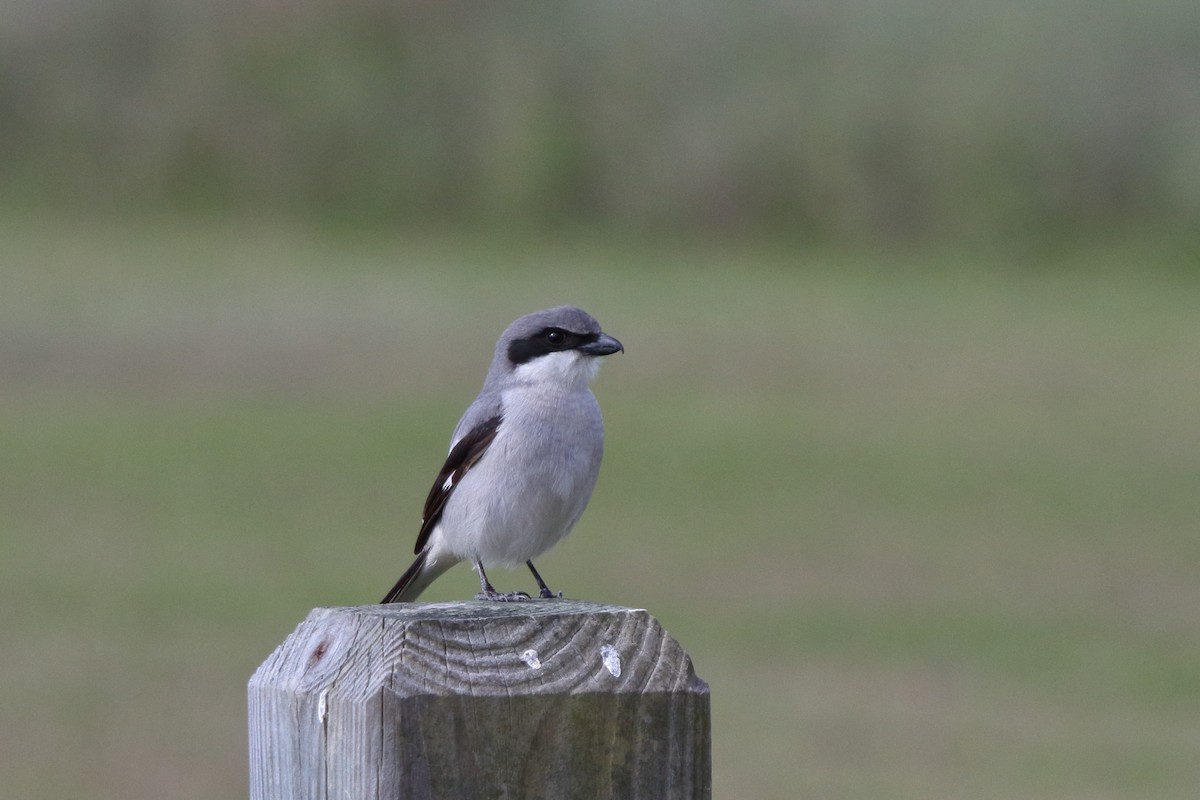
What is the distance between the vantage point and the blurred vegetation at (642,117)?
1420 inches

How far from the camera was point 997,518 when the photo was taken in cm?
2164

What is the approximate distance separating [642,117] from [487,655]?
35.8 m

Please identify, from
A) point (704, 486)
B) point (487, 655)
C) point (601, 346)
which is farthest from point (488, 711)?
point (704, 486)

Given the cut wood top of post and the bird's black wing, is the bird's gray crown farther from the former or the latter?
the cut wood top of post

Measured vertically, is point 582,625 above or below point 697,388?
above

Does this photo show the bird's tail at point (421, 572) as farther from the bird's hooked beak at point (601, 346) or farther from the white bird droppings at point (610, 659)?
the white bird droppings at point (610, 659)

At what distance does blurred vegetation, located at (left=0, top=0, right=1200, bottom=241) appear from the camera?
36.1 metres

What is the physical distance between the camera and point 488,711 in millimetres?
2141

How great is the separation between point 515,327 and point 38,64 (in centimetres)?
3574

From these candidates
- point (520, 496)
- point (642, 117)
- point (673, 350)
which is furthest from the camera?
point (642, 117)

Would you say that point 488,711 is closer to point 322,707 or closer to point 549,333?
point 322,707

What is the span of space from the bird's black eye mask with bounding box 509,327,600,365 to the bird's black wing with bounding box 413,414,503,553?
9.1 inches

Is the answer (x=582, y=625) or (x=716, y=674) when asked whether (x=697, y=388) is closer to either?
(x=716, y=674)

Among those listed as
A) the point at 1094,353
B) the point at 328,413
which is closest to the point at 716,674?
the point at 328,413
